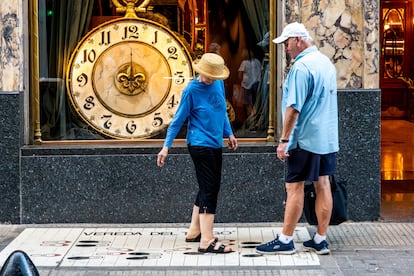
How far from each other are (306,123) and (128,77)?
2.44 m

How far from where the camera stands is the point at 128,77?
29.6ft

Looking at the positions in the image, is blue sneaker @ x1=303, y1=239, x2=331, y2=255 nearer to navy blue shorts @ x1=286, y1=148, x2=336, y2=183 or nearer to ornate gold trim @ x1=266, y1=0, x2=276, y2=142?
navy blue shorts @ x1=286, y1=148, x2=336, y2=183

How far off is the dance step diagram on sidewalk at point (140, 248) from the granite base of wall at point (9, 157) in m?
0.32

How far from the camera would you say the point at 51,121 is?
8.82m

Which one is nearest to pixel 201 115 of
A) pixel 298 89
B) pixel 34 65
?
pixel 298 89

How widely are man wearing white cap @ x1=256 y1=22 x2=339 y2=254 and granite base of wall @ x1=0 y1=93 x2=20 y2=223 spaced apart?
8.60 feet

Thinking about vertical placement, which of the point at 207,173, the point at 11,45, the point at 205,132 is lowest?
the point at 207,173

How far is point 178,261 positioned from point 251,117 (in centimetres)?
210

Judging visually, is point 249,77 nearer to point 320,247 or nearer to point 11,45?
point 320,247

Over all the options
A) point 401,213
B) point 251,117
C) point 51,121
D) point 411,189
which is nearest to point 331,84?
point 251,117

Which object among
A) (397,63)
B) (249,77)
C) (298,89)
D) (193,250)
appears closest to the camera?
(298,89)

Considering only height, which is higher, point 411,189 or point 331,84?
point 331,84

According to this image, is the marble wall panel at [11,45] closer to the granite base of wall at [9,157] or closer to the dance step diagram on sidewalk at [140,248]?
the granite base of wall at [9,157]

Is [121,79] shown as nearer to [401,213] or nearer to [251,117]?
→ [251,117]
